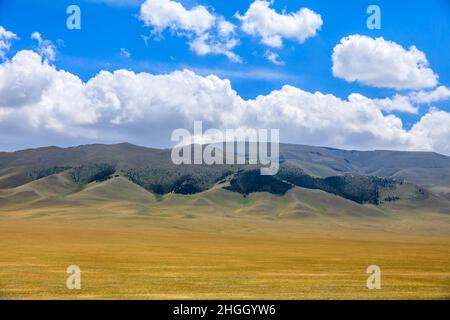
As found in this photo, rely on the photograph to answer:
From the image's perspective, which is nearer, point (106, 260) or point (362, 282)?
point (362, 282)

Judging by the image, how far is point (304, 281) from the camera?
42.5 meters

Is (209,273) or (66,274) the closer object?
(66,274)

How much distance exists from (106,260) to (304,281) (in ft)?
92.1
